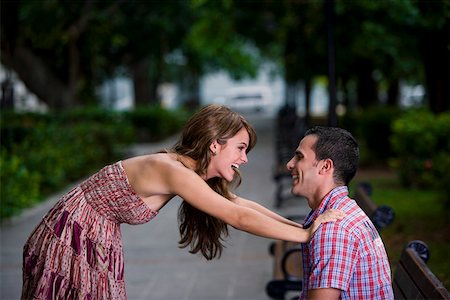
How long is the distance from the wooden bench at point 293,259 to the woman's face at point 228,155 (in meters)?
2.09

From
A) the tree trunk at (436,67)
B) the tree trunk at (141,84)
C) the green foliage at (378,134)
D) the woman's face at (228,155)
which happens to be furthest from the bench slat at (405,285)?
the tree trunk at (141,84)

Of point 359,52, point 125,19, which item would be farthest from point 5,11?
point 359,52

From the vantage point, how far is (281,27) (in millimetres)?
24625

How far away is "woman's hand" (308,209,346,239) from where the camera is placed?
→ 10.1 ft

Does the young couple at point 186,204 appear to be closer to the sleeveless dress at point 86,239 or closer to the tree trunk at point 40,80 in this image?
the sleeveless dress at point 86,239

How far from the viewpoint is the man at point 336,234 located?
119 inches

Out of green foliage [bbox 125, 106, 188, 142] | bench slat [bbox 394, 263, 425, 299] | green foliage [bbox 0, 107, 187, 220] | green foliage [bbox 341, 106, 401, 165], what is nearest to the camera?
bench slat [bbox 394, 263, 425, 299]

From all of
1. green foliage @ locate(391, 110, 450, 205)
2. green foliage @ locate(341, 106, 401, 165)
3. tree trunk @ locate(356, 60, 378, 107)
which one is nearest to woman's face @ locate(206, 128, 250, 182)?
green foliage @ locate(391, 110, 450, 205)

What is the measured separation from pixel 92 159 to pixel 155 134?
10.8m

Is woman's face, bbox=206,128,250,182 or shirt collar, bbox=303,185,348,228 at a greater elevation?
woman's face, bbox=206,128,250,182

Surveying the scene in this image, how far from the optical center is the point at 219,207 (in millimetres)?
3441

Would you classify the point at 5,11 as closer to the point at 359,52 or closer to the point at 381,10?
the point at 381,10

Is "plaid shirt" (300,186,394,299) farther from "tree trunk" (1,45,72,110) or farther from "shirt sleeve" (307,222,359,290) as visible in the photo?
"tree trunk" (1,45,72,110)

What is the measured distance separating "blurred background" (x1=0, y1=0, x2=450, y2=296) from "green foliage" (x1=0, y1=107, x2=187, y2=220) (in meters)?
0.03
